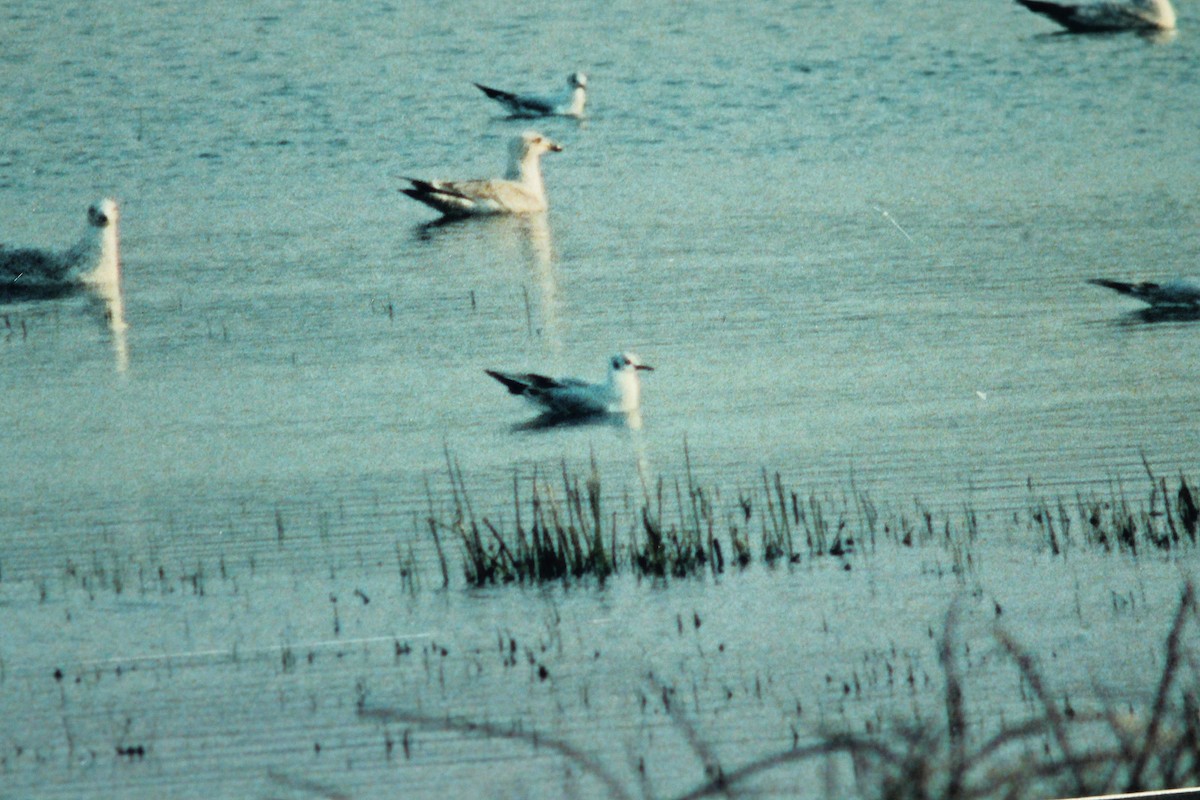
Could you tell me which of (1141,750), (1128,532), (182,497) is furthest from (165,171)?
(1141,750)

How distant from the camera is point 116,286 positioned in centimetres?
1155

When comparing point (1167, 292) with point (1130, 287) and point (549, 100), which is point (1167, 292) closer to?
point (1130, 287)

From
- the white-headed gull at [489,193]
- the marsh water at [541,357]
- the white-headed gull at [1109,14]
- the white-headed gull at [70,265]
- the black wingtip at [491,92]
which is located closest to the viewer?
the marsh water at [541,357]

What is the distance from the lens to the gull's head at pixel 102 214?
1161 centimetres

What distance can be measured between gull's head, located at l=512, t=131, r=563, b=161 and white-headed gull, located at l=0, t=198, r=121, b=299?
3.69 meters

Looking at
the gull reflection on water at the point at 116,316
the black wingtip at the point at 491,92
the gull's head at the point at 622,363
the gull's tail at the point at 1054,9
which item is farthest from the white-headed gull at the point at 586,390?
the black wingtip at the point at 491,92

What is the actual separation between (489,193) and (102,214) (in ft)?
10.8

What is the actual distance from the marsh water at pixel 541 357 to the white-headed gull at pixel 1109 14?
0.18 m

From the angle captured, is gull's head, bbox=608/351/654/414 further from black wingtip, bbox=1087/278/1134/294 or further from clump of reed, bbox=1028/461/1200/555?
black wingtip, bbox=1087/278/1134/294

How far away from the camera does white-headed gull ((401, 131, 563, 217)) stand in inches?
553

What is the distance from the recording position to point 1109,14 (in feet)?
50.7

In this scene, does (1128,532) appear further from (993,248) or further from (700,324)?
(993,248)

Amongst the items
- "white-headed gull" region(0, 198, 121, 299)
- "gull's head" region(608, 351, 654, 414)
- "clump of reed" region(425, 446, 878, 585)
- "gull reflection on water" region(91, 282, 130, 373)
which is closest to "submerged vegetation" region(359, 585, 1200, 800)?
"clump of reed" region(425, 446, 878, 585)

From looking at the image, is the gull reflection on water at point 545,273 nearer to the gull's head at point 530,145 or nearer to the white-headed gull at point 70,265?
the gull's head at point 530,145
